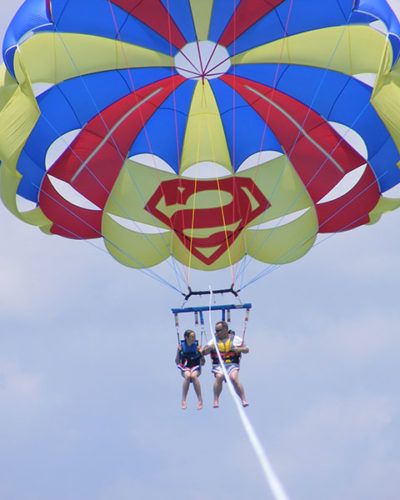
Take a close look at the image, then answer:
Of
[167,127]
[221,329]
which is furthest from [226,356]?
[167,127]

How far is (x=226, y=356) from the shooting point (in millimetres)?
10883

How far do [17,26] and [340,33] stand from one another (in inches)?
144

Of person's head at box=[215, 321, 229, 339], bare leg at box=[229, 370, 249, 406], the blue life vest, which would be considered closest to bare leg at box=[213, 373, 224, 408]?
bare leg at box=[229, 370, 249, 406]

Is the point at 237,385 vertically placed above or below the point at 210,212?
below

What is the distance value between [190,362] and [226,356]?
1.33ft

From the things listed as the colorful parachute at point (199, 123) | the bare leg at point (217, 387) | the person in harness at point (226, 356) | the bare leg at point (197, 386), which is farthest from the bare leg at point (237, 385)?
the colorful parachute at point (199, 123)

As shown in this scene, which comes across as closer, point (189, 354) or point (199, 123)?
point (189, 354)

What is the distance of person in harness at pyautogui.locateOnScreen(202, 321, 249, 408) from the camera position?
10.8m

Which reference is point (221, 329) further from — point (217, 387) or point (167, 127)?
point (167, 127)

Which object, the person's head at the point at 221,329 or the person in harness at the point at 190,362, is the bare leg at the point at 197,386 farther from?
the person's head at the point at 221,329

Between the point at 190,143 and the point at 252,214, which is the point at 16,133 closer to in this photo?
the point at 190,143

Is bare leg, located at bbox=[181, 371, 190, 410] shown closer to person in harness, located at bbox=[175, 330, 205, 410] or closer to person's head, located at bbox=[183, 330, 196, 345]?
person in harness, located at bbox=[175, 330, 205, 410]

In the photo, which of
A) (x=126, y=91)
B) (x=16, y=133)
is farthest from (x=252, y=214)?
(x=16, y=133)

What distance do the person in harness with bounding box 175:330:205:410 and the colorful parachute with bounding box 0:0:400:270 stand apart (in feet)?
6.33
